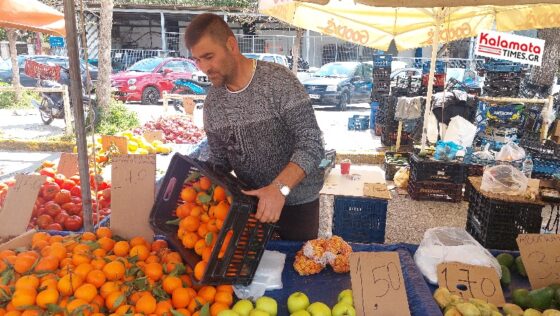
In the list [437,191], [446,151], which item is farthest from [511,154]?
[437,191]

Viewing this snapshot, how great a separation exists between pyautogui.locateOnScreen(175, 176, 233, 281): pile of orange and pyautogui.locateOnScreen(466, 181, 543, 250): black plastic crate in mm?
2926

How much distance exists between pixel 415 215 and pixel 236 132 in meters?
3.70

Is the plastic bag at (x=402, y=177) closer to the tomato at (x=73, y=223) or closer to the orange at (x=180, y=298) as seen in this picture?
the tomato at (x=73, y=223)

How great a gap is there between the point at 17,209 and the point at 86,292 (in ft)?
3.55

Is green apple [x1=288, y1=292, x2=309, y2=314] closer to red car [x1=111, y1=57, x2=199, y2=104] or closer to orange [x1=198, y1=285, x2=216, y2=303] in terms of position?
orange [x1=198, y1=285, x2=216, y2=303]

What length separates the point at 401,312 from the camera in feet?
5.58

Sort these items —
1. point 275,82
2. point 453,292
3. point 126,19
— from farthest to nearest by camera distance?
point 126,19, point 275,82, point 453,292

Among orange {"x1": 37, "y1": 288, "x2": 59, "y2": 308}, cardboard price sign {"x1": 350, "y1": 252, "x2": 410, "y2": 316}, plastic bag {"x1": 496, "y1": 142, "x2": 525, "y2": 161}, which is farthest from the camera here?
plastic bag {"x1": 496, "y1": 142, "x2": 525, "y2": 161}

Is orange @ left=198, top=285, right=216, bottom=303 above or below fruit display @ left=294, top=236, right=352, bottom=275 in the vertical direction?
below

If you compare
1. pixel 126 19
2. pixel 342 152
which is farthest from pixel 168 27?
pixel 342 152

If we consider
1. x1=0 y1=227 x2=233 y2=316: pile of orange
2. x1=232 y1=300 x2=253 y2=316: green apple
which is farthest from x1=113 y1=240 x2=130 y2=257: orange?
x1=232 y1=300 x2=253 y2=316: green apple

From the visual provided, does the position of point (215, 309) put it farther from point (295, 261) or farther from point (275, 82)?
point (275, 82)

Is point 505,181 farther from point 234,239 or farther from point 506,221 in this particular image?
point 234,239

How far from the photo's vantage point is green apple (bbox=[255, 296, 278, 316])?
67.8 inches
